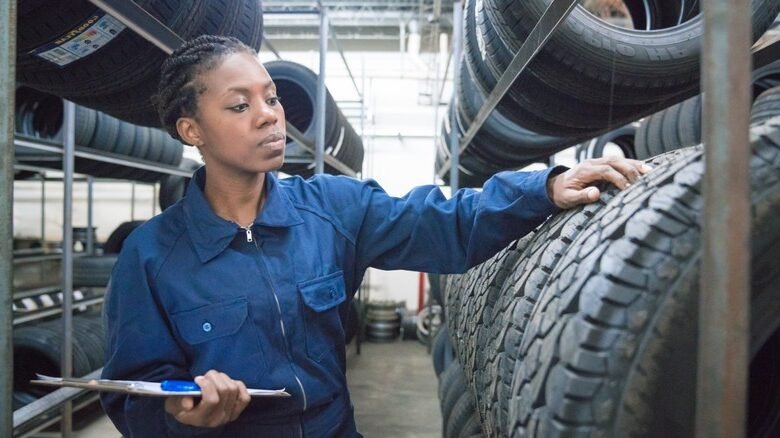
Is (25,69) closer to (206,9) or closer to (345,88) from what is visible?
(206,9)

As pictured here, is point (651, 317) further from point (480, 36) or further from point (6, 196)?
point (480, 36)

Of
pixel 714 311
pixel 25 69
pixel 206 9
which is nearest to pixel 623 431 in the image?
pixel 714 311

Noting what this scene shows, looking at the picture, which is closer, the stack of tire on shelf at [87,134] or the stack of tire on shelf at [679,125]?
the stack of tire on shelf at [679,125]

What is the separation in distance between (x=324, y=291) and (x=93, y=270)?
9.66 feet

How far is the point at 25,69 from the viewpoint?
1.52 metres

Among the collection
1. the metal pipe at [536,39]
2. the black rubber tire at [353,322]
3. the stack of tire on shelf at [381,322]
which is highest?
the metal pipe at [536,39]

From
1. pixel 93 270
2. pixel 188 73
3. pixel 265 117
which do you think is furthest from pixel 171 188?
pixel 265 117

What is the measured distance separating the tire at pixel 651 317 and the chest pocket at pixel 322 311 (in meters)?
0.57

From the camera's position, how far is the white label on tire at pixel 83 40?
1357 mm

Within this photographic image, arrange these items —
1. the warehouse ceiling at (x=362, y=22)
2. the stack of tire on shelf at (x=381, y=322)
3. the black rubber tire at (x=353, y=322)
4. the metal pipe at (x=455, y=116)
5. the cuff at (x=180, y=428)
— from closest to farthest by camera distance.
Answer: the cuff at (x=180, y=428) → the metal pipe at (x=455, y=116) → the black rubber tire at (x=353, y=322) → the stack of tire on shelf at (x=381, y=322) → the warehouse ceiling at (x=362, y=22)

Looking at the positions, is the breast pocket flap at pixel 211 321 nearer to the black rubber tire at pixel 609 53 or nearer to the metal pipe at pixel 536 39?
the metal pipe at pixel 536 39

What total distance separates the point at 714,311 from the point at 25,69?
1.68m

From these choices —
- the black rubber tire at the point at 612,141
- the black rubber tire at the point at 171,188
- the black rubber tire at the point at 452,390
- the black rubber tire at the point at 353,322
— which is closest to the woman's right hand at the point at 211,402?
the black rubber tire at the point at 452,390

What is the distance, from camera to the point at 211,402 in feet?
2.88
